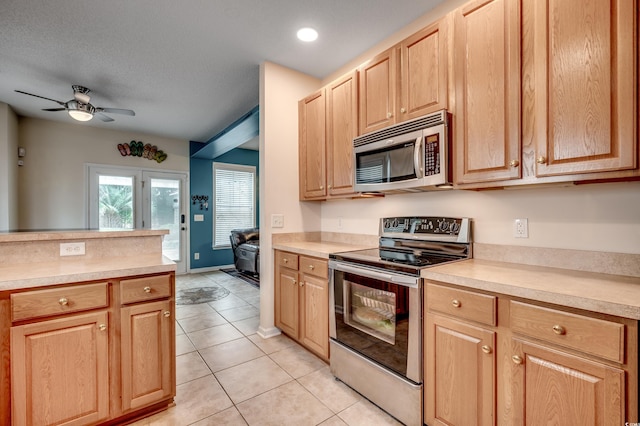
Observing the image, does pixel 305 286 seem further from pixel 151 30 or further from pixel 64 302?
pixel 151 30

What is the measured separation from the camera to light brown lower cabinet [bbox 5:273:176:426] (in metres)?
1.38

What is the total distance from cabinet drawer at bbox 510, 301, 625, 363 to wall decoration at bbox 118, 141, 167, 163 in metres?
5.93

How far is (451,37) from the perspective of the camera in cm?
177

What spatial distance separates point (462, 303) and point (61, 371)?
6.73 feet

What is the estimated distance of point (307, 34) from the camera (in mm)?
2422

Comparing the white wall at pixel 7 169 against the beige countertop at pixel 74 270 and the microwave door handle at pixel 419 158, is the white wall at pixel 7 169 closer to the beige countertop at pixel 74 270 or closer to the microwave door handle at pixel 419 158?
the beige countertop at pixel 74 270

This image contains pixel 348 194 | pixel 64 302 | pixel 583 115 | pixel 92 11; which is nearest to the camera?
pixel 583 115

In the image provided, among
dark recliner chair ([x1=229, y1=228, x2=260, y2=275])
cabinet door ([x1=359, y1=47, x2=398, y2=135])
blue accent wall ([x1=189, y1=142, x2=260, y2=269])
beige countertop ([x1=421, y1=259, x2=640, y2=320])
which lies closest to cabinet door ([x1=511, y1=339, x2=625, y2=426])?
beige countertop ([x1=421, y1=259, x2=640, y2=320])

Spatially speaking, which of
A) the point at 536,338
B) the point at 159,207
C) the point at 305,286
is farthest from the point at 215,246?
the point at 536,338

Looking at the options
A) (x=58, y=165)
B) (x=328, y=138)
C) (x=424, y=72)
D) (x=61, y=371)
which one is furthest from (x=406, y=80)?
(x=58, y=165)

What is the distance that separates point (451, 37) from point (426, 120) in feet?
1.67

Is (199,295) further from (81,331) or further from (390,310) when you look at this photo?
(390,310)

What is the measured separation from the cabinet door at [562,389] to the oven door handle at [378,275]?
52 cm

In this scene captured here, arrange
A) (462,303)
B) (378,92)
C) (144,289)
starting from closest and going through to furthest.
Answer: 1. (462,303)
2. (144,289)
3. (378,92)
